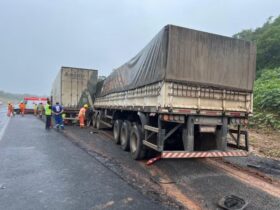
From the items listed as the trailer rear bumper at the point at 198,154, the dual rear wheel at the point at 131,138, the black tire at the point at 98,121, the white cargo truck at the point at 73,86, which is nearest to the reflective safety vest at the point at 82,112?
the white cargo truck at the point at 73,86

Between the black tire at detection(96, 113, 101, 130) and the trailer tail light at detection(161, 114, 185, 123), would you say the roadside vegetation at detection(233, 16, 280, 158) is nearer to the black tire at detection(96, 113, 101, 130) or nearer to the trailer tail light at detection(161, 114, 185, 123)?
the trailer tail light at detection(161, 114, 185, 123)

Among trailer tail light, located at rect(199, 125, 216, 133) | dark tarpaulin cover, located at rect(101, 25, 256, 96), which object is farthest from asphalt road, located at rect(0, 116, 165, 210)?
dark tarpaulin cover, located at rect(101, 25, 256, 96)

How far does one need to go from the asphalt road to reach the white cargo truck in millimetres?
9151

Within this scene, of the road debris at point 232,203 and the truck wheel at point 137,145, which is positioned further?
the truck wheel at point 137,145

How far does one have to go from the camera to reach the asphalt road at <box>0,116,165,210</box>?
15.4ft

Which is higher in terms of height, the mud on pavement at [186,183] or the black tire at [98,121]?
the black tire at [98,121]

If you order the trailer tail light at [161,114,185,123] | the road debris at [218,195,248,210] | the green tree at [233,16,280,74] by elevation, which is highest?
the green tree at [233,16,280,74]

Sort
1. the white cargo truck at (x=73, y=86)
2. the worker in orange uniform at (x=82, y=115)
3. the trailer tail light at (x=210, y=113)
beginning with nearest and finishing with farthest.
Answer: the trailer tail light at (x=210, y=113) < the worker in orange uniform at (x=82, y=115) < the white cargo truck at (x=73, y=86)

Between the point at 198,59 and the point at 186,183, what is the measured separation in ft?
9.36

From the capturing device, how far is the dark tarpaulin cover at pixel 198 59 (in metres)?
6.53

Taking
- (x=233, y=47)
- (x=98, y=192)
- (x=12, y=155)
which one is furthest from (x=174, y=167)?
(x=12, y=155)

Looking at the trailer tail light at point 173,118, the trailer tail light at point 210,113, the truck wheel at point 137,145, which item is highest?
the trailer tail light at point 210,113

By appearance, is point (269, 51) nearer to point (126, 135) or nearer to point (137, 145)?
point (126, 135)

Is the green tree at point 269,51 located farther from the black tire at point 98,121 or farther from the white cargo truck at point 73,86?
the black tire at point 98,121
